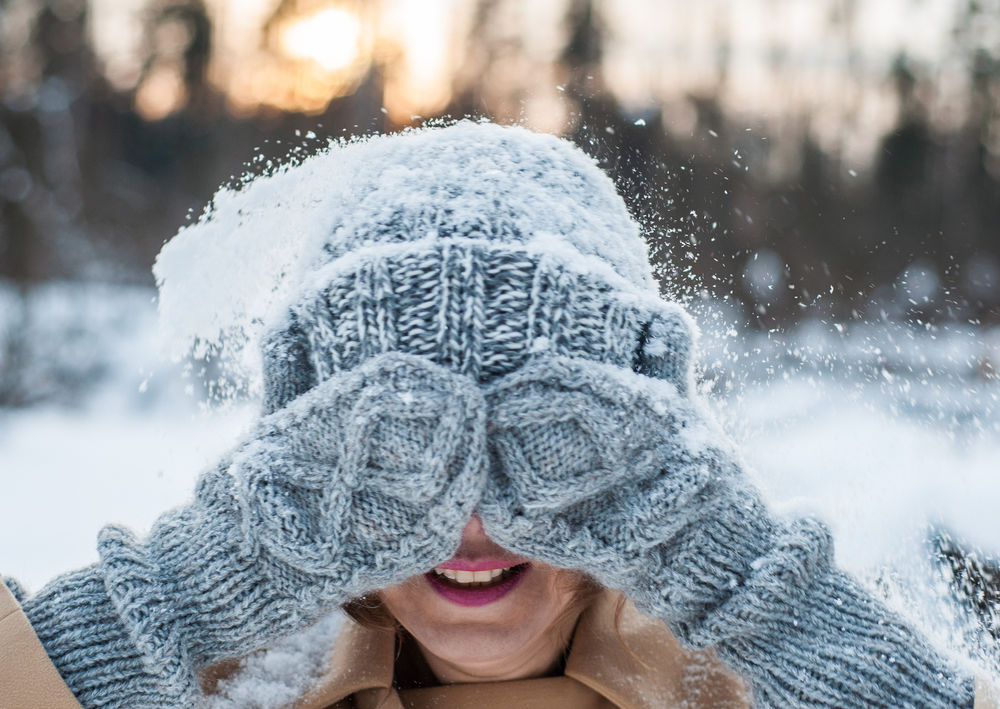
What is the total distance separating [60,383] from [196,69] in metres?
2.19

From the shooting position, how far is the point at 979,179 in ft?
21.7

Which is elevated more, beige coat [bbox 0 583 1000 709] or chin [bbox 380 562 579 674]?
chin [bbox 380 562 579 674]

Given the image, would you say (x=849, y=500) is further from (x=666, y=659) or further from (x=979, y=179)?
(x=979, y=179)

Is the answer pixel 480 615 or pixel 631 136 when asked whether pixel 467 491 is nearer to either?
pixel 480 615

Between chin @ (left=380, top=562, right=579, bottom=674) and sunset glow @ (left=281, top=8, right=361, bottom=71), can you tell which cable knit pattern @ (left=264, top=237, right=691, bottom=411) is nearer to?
chin @ (left=380, top=562, right=579, bottom=674)

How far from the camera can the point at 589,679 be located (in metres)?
1.03

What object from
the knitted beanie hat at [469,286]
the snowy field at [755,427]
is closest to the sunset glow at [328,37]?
the snowy field at [755,427]

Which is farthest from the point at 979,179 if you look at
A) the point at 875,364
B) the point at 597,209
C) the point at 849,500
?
the point at 597,209

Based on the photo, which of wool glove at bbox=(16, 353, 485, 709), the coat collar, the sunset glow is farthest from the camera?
the sunset glow

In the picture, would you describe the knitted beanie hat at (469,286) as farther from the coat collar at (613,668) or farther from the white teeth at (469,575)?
the coat collar at (613,668)

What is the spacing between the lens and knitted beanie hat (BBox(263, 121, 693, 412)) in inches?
31.4

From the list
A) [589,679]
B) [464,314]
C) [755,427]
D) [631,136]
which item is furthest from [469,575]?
[755,427]

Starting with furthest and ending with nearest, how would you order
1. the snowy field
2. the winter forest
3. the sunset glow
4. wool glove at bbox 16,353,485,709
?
the sunset glow
the winter forest
the snowy field
wool glove at bbox 16,353,485,709

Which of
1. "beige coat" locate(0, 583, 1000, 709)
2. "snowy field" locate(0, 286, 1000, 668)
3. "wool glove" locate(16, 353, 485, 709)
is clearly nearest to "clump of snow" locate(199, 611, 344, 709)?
"beige coat" locate(0, 583, 1000, 709)
